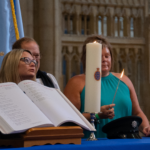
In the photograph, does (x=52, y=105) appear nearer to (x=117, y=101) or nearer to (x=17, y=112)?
(x=17, y=112)

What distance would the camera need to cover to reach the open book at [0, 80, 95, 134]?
748 mm

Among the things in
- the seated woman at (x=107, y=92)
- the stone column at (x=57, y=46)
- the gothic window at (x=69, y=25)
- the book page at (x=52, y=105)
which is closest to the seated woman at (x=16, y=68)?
the book page at (x=52, y=105)

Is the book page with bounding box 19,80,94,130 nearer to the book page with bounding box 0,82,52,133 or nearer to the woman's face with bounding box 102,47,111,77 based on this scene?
the book page with bounding box 0,82,52,133

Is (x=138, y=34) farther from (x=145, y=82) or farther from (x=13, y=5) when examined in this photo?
(x=13, y=5)

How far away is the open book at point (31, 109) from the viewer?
0.75 meters

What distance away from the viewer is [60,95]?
0.94 metres

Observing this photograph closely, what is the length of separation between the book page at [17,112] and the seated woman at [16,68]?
0.68 feet

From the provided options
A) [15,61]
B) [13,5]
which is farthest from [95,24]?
[15,61]

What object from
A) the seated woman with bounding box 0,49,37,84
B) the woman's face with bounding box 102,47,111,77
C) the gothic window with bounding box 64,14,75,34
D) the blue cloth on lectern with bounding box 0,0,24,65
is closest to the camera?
the seated woman with bounding box 0,49,37,84

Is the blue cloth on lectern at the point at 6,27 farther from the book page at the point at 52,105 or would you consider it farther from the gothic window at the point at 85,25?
the gothic window at the point at 85,25

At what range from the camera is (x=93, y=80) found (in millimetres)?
923

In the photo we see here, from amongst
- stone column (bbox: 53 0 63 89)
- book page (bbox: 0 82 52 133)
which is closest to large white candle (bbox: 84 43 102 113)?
book page (bbox: 0 82 52 133)

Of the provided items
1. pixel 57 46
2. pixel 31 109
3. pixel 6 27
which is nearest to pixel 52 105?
pixel 31 109

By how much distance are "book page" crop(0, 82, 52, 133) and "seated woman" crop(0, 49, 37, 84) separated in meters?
0.21
